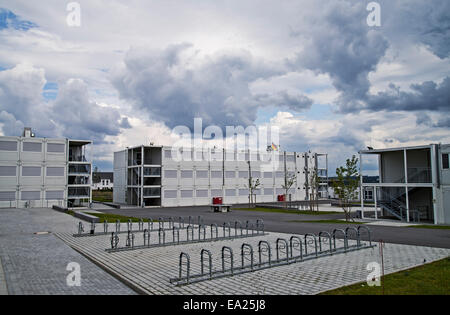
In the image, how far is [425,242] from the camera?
16609 millimetres

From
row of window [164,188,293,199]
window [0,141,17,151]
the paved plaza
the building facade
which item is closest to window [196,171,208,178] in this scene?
row of window [164,188,293,199]

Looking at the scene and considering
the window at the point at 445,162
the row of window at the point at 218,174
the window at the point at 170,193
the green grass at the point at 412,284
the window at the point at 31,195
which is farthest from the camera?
the row of window at the point at 218,174

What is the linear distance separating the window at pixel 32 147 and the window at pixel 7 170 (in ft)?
9.41

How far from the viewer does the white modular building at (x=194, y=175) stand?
54000 millimetres

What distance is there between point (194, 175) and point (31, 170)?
23.4 metres

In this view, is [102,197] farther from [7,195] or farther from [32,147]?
[7,195]

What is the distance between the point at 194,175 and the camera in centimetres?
5684

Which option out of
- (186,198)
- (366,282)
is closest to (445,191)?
(366,282)

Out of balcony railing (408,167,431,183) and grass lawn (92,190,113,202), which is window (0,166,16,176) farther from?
balcony railing (408,167,431,183)

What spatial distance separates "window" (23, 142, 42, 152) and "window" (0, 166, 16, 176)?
9.41 ft

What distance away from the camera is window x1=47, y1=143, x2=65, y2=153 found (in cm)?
4881

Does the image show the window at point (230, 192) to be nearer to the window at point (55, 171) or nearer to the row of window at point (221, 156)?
the row of window at point (221, 156)

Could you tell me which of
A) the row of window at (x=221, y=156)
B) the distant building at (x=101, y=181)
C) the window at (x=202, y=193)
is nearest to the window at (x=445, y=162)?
the row of window at (x=221, y=156)

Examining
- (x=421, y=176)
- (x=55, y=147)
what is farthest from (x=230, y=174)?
(x=421, y=176)
